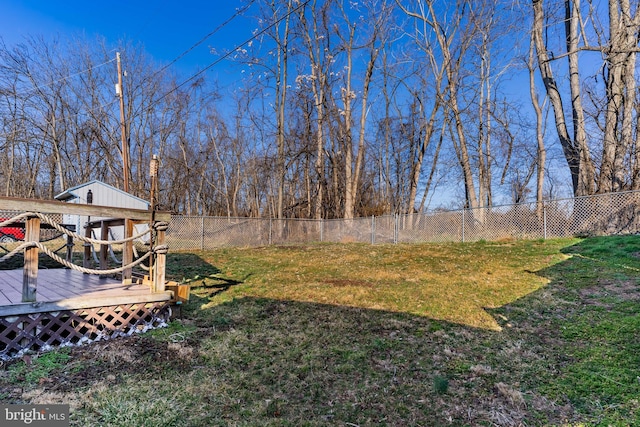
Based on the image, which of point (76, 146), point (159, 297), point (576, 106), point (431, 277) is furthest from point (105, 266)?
point (76, 146)

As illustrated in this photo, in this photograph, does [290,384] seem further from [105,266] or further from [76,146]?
[76,146]

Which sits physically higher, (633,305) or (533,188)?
(533,188)

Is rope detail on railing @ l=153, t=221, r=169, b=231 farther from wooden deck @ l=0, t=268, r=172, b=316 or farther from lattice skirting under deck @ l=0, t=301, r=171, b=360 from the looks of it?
lattice skirting under deck @ l=0, t=301, r=171, b=360

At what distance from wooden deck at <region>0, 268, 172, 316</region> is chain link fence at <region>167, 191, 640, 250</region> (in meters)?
6.21

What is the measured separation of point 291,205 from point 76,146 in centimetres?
1294

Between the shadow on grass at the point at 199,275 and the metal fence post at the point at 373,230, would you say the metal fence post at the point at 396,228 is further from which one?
the shadow on grass at the point at 199,275

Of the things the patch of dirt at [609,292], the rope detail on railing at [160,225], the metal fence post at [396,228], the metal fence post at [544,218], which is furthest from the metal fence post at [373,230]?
the rope detail on railing at [160,225]


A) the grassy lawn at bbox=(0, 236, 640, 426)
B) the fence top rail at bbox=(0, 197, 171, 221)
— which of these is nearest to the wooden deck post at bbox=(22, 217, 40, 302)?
the fence top rail at bbox=(0, 197, 171, 221)

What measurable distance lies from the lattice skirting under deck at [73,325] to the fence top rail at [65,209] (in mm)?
968

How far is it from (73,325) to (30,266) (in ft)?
2.38

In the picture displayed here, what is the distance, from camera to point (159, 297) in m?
3.85

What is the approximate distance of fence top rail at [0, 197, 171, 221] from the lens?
9.71ft

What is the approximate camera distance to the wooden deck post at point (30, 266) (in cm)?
304

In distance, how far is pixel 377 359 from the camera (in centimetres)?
317
